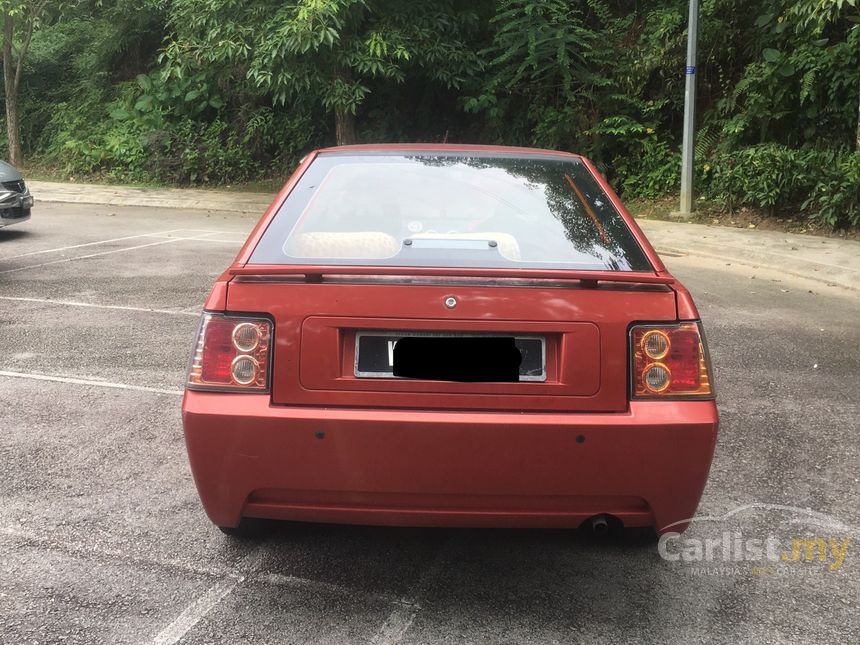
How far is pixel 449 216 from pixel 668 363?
1.16 meters

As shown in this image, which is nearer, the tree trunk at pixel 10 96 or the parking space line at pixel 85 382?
the parking space line at pixel 85 382

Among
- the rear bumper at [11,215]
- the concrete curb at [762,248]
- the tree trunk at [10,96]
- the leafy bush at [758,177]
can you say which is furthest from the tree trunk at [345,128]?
the tree trunk at [10,96]

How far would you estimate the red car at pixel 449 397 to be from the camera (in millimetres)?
2713

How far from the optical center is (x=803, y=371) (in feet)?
19.9

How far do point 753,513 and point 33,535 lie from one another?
9.74 feet

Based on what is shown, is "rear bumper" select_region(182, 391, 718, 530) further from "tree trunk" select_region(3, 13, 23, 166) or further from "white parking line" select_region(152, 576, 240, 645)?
"tree trunk" select_region(3, 13, 23, 166)

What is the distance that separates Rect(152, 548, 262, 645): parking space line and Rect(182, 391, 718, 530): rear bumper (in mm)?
423

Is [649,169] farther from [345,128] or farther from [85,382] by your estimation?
[85,382]

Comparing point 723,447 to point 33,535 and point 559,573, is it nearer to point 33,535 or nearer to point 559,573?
point 559,573

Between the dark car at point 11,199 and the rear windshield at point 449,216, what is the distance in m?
9.14

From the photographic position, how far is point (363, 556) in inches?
129

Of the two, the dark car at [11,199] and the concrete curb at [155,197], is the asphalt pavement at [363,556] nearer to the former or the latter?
the dark car at [11,199]

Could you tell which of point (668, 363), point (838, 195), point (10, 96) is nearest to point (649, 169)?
point (838, 195)

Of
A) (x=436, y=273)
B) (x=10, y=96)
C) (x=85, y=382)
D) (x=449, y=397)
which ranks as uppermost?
(x=10, y=96)
